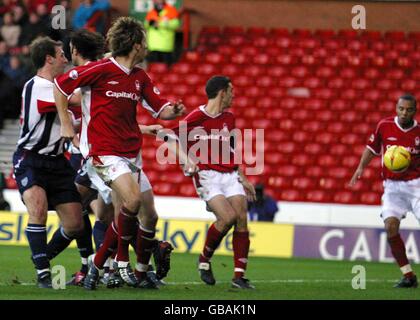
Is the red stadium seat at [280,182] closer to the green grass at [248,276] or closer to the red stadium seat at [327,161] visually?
the red stadium seat at [327,161]

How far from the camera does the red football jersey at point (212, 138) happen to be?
11.6m

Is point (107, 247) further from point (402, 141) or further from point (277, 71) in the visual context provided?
point (277, 71)

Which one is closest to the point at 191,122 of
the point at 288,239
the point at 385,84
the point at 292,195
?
the point at 288,239

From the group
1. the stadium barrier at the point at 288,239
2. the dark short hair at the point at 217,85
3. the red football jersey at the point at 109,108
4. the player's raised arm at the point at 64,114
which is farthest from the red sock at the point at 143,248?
the stadium barrier at the point at 288,239

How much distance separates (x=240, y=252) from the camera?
11.2 metres

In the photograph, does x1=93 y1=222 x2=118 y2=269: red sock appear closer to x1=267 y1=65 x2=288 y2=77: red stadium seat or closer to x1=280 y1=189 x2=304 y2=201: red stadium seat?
x1=280 y1=189 x2=304 y2=201: red stadium seat

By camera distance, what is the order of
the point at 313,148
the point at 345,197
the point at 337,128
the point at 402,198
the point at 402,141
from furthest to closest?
the point at 337,128 → the point at 313,148 → the point at 345,197 → the point at 402,141 → the point at 402,198

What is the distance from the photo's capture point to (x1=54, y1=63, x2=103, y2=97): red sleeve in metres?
9.57

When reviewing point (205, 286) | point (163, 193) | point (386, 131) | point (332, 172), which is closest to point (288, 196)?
point (332, 172)

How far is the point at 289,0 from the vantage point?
81.3 feet

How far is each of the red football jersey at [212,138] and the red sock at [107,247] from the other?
6.07 feet

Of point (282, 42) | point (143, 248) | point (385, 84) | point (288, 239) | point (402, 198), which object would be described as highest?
point (282, 42)

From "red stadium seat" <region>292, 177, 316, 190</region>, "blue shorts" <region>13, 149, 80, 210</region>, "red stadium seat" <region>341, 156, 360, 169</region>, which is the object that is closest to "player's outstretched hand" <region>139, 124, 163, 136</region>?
"blue shorts" <region>13, 149, 80, 210</region>

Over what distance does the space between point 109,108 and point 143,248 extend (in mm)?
1358
